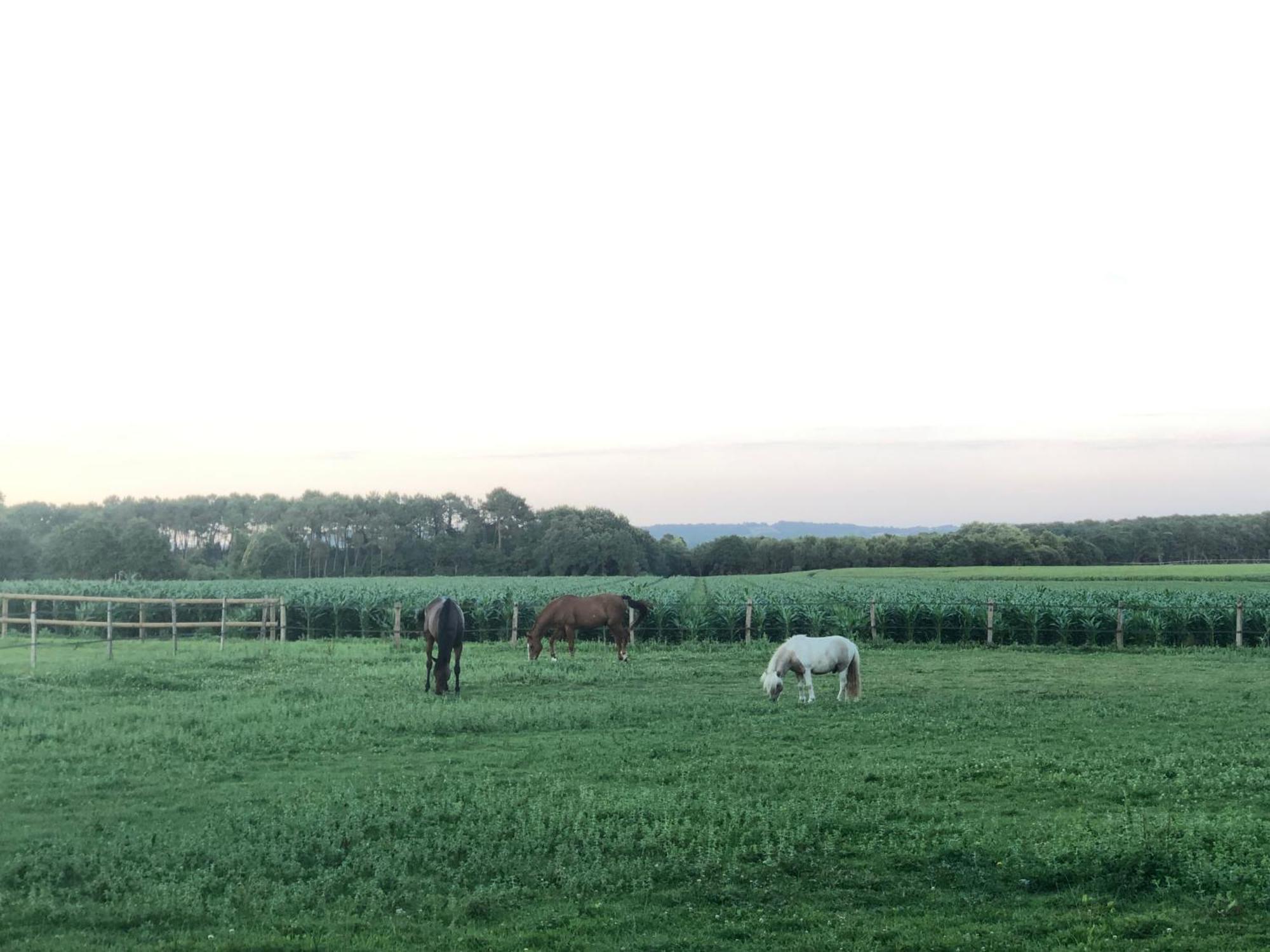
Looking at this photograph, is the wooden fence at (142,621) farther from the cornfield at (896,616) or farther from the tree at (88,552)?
the tree at (88,552)

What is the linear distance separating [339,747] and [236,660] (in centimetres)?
1120

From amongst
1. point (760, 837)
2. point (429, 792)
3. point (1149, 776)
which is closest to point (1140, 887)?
point (760, 837)

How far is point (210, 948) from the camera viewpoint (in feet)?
20.6

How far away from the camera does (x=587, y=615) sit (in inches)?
933

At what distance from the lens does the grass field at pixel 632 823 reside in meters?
6.77

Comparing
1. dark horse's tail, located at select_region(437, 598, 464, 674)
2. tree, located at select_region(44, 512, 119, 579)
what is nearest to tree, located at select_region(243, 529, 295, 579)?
tree, located at select_region(44, 512, 119, 579)

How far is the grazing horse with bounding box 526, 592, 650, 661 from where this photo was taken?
23.5 metres

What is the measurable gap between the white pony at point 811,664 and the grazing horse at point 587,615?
7.38m

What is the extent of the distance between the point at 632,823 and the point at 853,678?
8.36 m

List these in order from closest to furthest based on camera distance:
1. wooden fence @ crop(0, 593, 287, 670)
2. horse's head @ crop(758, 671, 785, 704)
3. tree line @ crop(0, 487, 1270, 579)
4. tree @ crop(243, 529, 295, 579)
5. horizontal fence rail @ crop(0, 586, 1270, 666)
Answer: horse's head @ crop(758, 671, 785, 704)
wooden fence @ crop(0, 593, 287, 670)
horizontal fence rail @ crop(0, 586, 1270, 666)
tree @ crop(243, 529, 295, 579)
tree line @ crop(0, 487, 1270, 579)

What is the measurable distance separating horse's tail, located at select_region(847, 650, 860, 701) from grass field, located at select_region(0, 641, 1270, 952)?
0.98ft

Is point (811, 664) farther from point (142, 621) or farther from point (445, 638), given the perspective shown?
point (142, 621)

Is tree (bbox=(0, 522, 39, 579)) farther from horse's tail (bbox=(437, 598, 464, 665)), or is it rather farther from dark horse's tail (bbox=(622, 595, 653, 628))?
horse's tail (bbox=(437, 598, 464, 665))

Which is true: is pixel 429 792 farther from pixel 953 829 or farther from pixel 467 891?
pixel 953 829
